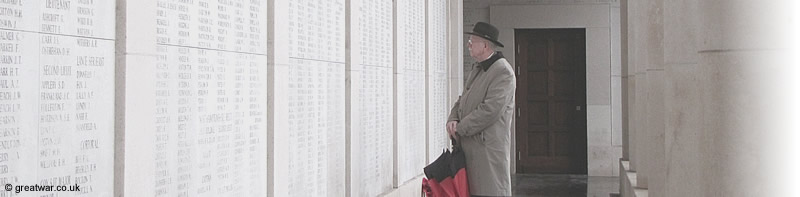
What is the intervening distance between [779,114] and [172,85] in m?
2.22

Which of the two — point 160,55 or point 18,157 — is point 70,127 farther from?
point 160,55

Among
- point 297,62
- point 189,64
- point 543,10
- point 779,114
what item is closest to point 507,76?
point 297,62

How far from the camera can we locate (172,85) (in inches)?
125

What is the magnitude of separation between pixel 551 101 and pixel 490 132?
30.5ft

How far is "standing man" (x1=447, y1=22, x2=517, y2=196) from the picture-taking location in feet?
17.1

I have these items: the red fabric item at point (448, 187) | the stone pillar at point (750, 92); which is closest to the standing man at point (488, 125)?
the red fabric item at point (448, 187)

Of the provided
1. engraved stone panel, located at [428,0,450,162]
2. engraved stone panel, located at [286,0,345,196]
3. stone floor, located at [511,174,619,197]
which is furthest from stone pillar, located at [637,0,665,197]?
stone floor, located at [511,174,619,197]

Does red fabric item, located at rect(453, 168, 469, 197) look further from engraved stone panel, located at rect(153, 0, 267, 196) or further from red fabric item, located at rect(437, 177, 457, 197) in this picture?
engraved stone panel, located at rect(153, 0, 267, 196)

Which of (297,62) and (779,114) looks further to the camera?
(297,62)

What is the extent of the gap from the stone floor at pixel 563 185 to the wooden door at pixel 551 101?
1.83ft

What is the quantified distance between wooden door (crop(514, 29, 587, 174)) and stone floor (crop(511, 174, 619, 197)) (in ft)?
1.83

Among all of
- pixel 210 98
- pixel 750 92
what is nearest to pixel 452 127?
pixel 210 98

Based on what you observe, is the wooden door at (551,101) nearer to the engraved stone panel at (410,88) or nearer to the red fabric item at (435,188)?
the engraved stone panel at (410,88)

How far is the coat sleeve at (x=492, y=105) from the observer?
A: 17.0 feet
